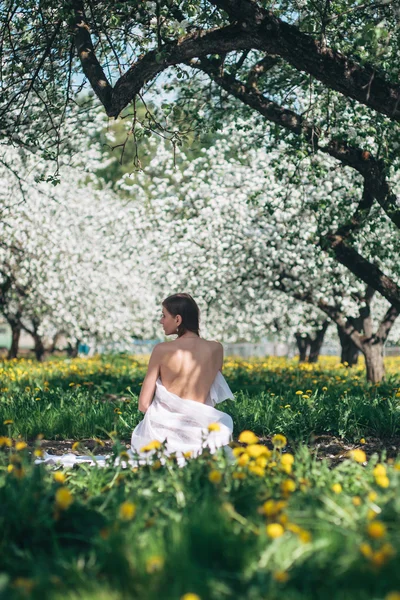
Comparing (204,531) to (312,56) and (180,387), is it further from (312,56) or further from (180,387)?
(312,56)

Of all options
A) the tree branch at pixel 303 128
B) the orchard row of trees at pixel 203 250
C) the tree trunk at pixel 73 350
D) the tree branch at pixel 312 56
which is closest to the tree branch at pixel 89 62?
the tree branch at pixel 312 56

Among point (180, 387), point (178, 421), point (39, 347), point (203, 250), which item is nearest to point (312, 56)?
point (180, 387)

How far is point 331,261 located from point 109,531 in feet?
34.5

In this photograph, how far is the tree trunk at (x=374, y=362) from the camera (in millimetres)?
13000

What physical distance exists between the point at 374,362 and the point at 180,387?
320 inches

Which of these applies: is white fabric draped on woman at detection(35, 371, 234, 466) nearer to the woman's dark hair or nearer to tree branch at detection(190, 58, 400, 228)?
the woman's dark hair

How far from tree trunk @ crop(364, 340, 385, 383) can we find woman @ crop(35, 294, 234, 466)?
7.92m

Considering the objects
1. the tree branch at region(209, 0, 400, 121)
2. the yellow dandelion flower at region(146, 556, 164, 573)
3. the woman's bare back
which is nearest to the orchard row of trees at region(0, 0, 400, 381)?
the tree branch at region(209, 0, 400, 121)

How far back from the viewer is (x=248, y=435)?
3.60 m

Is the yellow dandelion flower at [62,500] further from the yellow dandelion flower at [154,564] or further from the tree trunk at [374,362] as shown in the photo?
the tree trunk at [374,362]

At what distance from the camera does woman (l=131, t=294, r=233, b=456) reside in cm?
556

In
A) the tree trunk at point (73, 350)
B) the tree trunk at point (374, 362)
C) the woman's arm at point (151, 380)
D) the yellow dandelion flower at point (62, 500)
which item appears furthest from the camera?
the tree trunk at point (73, 350)

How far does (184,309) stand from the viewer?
562 cm

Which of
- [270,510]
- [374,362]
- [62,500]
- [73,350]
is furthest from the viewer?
[73,350]
